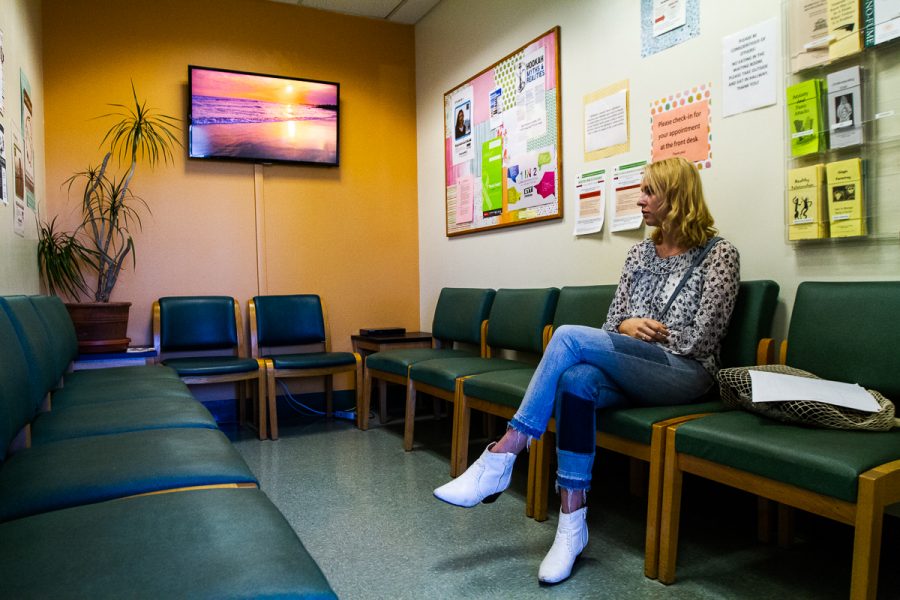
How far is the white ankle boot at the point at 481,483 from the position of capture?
6.26 feet

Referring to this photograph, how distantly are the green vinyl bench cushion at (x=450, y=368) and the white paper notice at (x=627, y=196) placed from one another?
0.78 meters

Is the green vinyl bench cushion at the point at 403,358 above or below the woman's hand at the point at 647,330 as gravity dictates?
below

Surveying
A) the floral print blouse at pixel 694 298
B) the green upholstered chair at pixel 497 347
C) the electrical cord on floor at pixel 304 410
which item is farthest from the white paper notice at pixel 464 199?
the floral print blouse at pixel 694 298

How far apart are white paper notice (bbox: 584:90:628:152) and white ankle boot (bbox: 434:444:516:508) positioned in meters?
1.62

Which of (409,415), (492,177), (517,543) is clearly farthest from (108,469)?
(492,177)

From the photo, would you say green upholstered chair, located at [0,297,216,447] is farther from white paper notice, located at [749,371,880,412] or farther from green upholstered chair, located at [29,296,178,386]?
white paper notice, located at [749,371,880,412]

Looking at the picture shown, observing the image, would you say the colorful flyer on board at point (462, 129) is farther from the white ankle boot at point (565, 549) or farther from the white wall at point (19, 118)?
the white ankle boot at point (565, 549)

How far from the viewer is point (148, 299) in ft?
12.8

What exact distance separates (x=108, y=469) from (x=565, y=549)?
3.96 feet

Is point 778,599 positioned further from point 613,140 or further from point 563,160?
point 563,160

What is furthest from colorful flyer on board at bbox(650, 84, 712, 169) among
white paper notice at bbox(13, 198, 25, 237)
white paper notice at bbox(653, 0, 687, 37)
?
white paper notice at bbox(13, 198, 25, 237)

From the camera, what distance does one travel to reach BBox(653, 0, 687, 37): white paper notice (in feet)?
8.21

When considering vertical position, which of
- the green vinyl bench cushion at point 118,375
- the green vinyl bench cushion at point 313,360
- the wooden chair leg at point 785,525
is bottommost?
the wooden chair leg at point 785,525

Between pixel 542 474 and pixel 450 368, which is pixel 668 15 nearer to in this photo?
pixel 450 368
